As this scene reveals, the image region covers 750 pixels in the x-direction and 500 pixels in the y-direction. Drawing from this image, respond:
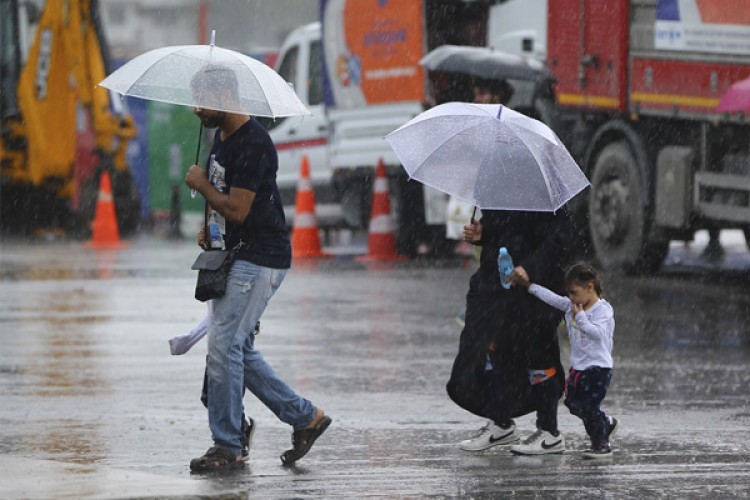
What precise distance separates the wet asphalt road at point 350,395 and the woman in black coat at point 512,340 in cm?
20

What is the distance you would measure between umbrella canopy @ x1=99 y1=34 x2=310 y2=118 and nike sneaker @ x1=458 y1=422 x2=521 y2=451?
1.61 meters

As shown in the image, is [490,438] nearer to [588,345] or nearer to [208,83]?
[588,345]

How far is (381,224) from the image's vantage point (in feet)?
66.3

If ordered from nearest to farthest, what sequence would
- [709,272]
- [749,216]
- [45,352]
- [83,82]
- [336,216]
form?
[45,352] < [749,216] < [709,272] < [336,216] < [83,82]

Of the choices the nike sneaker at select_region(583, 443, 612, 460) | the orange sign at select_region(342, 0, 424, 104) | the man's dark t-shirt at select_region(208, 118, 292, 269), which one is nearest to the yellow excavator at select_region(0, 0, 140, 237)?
the orange sign at select_region(342, 0, 424, 104)

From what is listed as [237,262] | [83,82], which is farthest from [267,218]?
[83,82]

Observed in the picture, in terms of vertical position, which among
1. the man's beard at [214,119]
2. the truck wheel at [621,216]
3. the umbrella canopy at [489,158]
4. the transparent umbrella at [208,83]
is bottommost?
the truck wheel at [621,216]

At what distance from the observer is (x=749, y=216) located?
1577cm

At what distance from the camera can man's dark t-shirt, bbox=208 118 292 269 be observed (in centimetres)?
743

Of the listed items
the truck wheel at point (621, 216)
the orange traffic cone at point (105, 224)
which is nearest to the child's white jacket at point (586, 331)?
the truck wheel at point (621, 216)

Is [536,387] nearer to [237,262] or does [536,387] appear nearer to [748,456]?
[748,456]

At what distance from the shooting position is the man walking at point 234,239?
7.40 meters

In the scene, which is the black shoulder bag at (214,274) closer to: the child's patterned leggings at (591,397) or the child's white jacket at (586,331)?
the child's white jacket at (586,331)

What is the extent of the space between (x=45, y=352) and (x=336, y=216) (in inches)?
435
